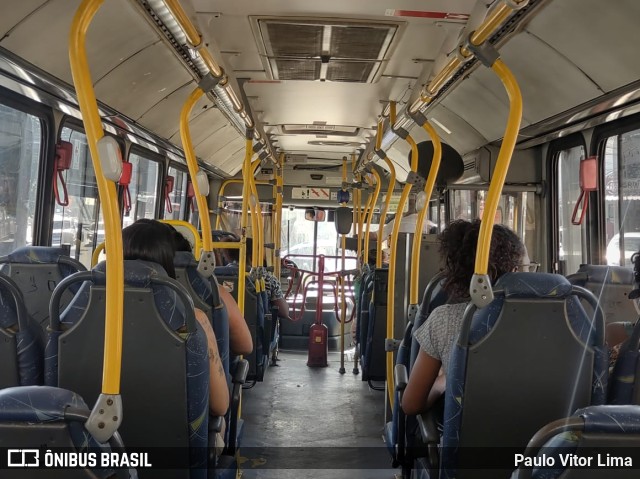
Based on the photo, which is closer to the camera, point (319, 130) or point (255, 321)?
point (255, 321)

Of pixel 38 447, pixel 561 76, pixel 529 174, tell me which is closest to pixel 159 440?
pixel 38 447

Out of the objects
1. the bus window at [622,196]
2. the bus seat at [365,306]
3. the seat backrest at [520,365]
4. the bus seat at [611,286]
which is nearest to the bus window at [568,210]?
the bus window at [622,196]

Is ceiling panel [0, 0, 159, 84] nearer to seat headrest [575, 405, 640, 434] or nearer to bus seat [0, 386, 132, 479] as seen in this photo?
bus seat [0, 386, 132, 479]

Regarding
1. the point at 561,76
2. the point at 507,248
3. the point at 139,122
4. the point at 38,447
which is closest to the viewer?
the point at 38,447

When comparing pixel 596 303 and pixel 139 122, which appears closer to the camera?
pixel 596 303

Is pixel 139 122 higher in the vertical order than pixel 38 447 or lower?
higher

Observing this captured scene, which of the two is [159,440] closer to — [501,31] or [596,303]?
[596,303]

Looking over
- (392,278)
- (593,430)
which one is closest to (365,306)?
(392,278)

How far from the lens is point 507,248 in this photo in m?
2.53

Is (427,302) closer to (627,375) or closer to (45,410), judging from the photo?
(627,375)

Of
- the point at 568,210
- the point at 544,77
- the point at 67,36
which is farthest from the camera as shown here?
the point at 568,210

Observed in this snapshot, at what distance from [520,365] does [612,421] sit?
1009mm

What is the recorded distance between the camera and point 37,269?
3402mm

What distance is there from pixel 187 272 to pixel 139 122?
93.8 inches
